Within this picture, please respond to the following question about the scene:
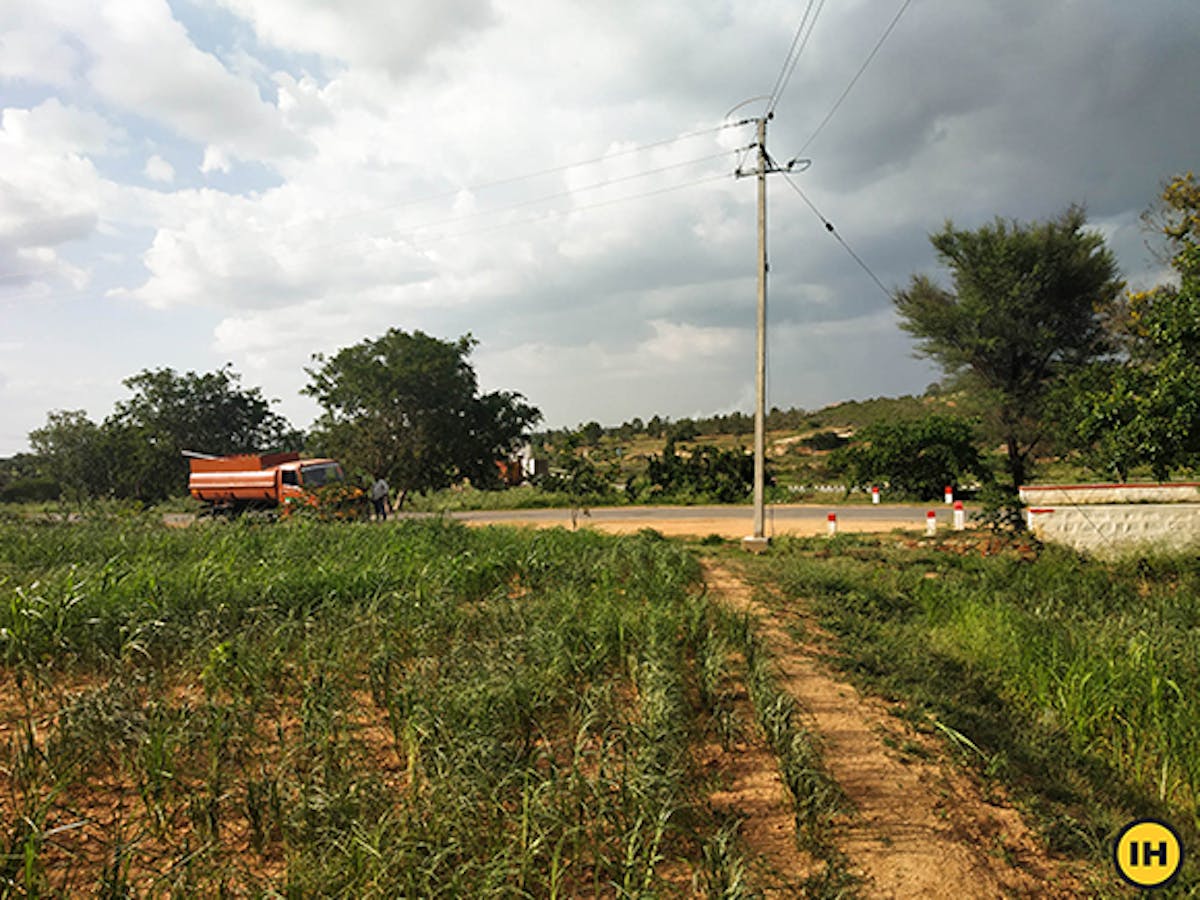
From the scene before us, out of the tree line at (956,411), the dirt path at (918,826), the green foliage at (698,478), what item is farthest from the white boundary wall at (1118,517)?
the green foliage at (698,478)

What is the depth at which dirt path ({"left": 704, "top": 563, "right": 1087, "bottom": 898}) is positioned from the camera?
301 cm

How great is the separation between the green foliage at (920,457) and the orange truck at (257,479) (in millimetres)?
19295

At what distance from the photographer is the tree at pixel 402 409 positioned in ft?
100

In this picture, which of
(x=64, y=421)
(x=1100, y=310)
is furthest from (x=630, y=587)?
(x=64, y=421)

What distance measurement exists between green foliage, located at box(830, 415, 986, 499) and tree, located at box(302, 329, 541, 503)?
716 inches

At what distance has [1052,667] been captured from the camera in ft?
17.8

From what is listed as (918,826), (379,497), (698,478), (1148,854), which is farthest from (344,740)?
(698,478)

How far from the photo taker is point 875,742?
4.30 m

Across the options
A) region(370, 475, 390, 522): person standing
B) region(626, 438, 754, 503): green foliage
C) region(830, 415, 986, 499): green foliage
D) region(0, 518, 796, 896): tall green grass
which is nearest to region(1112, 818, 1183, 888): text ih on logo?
region(0, 518, 796, 896): tall green grass

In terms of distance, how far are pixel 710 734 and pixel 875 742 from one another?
1089mm

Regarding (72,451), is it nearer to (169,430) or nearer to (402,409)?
(169,430)

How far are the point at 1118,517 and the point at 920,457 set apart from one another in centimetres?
1196

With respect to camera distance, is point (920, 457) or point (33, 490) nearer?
point (920, 457)

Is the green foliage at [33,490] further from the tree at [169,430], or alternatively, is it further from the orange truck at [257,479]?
the orange truck at [257,479]
